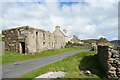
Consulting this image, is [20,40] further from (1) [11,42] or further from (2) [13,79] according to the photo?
(2) [13,79]

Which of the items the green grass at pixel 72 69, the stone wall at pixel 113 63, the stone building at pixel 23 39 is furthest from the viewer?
the stone building at pixel 23 39

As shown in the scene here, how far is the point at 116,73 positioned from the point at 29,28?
18652mm

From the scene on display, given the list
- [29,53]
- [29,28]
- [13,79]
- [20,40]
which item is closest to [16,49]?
[20,40]

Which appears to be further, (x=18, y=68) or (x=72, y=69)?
(x=18, y=68)

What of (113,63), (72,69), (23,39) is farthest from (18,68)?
(23,39)

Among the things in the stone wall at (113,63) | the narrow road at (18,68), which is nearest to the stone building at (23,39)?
the narrow road at (18,68)

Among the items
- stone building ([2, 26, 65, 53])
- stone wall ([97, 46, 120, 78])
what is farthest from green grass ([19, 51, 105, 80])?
stone building ([2, 26, 65, 53])

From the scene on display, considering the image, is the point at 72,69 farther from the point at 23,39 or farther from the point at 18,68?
the point at 23,39

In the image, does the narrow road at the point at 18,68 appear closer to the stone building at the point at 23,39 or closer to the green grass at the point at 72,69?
the green grass at the point at 72,69

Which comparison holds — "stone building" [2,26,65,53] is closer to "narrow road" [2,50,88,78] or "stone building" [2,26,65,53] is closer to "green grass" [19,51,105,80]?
"narrow road" [2,50,88,78]

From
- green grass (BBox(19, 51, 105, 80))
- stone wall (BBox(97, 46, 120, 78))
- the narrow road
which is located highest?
stone wall (BBox(97, 46, 120, 78))

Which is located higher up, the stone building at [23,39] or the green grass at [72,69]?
the stone building at [23,39]

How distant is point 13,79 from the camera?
6.09 m

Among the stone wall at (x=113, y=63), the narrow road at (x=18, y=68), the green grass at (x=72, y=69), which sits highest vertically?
the stone wall at (x=113, y=63)
